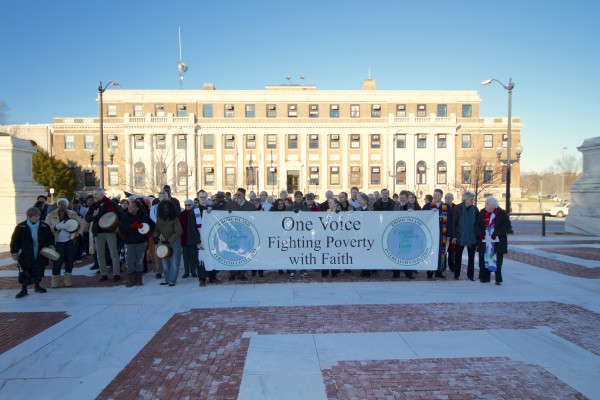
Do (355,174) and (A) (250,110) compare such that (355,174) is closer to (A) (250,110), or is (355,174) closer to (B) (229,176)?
(A) (250,110)

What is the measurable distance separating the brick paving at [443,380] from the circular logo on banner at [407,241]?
4402 mm

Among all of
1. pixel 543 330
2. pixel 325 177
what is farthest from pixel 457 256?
pixel 325 177

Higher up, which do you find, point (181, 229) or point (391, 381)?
point (181, 229)

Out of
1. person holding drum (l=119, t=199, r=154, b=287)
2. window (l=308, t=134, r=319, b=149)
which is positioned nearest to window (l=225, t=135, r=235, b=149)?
window (l=308, t=134, r=319, b=149)

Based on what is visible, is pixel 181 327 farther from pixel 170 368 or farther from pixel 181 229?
pixel 181 229

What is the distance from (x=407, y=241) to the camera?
29.6 ft

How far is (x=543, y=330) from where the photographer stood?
5547 mm

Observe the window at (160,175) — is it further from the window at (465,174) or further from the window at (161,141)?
the window at (465,174)

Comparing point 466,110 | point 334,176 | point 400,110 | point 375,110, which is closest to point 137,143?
point 334,176

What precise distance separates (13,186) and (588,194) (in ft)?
79.9

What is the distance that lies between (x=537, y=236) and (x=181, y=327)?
16.8m

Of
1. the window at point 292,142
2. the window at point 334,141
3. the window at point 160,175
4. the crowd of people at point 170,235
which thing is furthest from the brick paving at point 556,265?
the window at point 292,142

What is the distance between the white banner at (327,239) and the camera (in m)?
8.84

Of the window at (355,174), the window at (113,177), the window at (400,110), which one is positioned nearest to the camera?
the window at (113,177)
